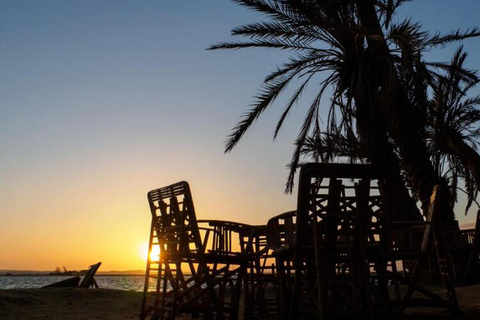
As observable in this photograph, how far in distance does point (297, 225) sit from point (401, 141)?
8.24 m

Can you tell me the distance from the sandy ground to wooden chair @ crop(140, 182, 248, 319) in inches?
68.3

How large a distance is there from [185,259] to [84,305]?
4.00 metres

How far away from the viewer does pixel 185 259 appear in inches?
254

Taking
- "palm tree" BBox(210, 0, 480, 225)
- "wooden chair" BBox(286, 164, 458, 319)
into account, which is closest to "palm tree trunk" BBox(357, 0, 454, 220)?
"palm tree" BBox(210, 0, 480, 225)

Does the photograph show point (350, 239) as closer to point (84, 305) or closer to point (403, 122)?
point (84, 305)

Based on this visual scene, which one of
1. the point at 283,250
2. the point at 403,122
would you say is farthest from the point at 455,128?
the point at 283,250

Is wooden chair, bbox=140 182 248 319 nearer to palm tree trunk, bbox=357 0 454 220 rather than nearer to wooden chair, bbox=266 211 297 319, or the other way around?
wooden chair, bbox=266 211 297 319

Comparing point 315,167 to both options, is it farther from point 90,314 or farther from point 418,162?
point 418,162

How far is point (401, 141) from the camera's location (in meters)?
12.6

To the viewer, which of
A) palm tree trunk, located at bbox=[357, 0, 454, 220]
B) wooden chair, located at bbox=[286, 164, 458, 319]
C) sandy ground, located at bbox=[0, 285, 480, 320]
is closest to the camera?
wooden chair, located at bbox=[286, 164, 458, 319]

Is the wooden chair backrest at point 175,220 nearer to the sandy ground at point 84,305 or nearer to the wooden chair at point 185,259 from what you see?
the wooden chair at point 185,259

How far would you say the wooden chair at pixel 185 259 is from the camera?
20.9ft

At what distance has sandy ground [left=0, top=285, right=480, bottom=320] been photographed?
20.9 feet

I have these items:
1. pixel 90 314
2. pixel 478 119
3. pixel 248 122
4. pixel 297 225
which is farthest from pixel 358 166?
pixel 478 119
